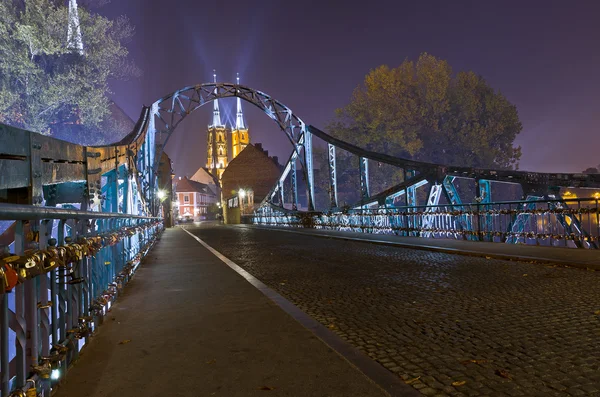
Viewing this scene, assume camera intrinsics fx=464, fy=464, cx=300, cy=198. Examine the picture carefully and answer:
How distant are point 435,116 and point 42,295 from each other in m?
49.3

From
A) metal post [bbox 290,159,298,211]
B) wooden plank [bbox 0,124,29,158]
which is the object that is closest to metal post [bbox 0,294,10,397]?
wooden plank [bbox 0,124,29,158]

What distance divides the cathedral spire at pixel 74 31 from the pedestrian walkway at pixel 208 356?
3244 centimetres

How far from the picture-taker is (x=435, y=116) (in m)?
48.5

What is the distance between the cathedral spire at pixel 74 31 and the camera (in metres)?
32.7

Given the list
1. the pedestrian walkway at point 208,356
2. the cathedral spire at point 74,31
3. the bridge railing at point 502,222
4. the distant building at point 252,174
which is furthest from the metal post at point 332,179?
the distant building at point 252,174

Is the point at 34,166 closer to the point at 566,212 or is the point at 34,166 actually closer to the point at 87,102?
the point at 566,212

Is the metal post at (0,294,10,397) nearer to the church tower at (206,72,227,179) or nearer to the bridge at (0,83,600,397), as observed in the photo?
the bridge at (0,83,600,397)

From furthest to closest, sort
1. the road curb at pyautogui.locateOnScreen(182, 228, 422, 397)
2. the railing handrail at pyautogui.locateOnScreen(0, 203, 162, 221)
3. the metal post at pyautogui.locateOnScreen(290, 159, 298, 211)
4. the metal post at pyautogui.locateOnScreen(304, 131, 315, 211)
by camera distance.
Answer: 1. the metal post at pyautogui.locateOnScreen(290, 159, 298, 211)
2. the metal post at pyautogui.locateOnScreen(304, 131, 315, 211)
3. the road curb at pyautogui.locateOnScreen(182, 228, 422, 397)
4. the railing handrail at pyautogui.locateOnScreen(0, 203, 162, 221)

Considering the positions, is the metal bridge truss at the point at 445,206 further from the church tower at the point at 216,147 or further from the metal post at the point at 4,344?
the church tower at the point at 216,147

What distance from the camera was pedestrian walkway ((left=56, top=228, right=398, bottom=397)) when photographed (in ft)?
10.1

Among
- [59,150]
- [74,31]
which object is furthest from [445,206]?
[74,31]

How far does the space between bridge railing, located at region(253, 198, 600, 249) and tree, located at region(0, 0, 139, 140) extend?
22539 mm

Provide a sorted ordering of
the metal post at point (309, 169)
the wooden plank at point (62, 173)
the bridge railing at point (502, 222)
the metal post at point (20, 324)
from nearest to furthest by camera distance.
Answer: the metal post at point (20, 324) < the wooden plank at point (62, 173) < the bridge railing at point (502, 222) < the metal post at point (309, 169)

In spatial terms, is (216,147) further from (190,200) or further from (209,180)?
(190,200)
